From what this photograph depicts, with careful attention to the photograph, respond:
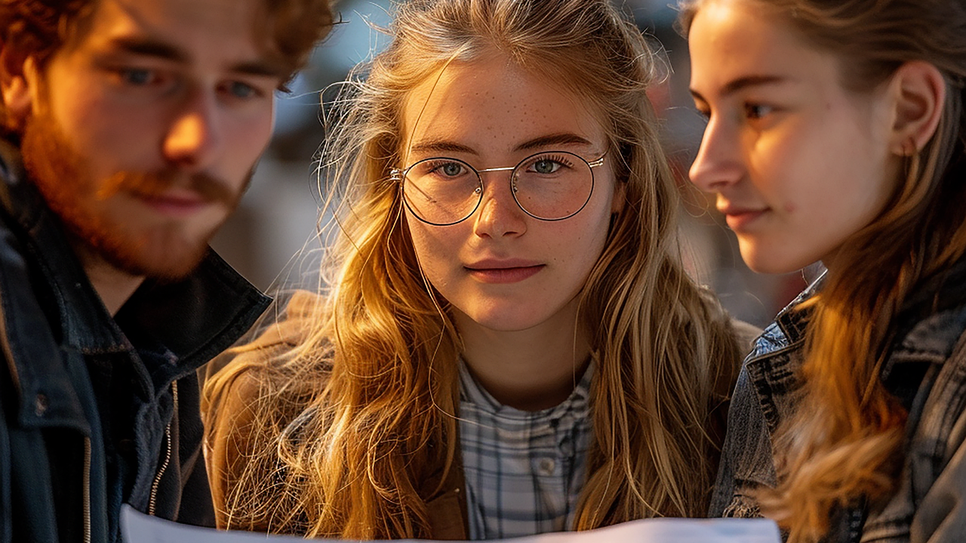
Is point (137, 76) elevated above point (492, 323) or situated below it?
above

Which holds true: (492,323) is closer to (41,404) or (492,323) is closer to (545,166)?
(545,166)

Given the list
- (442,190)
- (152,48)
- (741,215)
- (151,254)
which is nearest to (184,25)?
(152,48)

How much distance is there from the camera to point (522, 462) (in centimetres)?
85

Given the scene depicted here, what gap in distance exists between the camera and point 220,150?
0.61 m

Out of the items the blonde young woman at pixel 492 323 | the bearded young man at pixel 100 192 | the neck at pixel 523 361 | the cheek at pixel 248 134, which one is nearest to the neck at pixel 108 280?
the bearded young man at pixel 100 192

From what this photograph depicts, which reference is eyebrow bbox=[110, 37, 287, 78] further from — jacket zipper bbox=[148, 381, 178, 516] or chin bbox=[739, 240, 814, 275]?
chin bbox=[739, 240, 814, 275]

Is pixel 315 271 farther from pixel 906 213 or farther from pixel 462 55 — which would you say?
pixel 906 213

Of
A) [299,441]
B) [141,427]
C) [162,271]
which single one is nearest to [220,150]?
[162,271]

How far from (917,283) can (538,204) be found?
29cm

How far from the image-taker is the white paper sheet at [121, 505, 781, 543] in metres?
0.62

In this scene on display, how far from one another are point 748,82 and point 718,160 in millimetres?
54

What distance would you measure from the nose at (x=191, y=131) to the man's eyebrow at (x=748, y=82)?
0.33 meters

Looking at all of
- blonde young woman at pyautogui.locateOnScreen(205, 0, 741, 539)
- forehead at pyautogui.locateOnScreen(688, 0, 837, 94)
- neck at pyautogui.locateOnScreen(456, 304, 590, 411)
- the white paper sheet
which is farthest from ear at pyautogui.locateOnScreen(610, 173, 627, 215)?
the white paper sheet

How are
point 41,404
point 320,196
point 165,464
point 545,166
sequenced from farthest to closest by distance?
point 320,196
point 545,166
point 165,464
point 41,404
